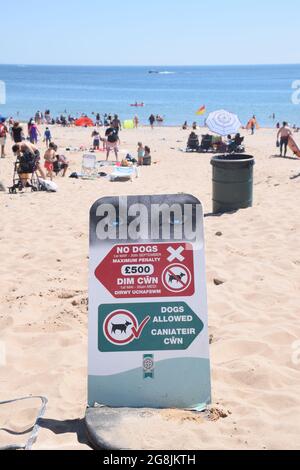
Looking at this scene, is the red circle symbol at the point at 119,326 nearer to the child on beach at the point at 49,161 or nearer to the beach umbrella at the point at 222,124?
the child on beach at the point at 49,161

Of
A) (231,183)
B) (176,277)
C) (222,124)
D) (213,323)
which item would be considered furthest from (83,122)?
(176,277)

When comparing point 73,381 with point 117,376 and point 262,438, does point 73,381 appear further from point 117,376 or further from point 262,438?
point 262,438

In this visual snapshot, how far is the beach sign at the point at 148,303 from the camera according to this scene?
3.42m

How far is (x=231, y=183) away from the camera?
30.5 feet

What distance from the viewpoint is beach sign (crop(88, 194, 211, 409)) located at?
3418mm

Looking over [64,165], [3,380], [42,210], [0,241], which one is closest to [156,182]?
[64,165]

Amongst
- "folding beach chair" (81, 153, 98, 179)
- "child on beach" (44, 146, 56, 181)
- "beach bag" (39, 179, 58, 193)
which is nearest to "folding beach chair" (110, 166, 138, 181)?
"folding beach chair" (81, 153, 98, 179)

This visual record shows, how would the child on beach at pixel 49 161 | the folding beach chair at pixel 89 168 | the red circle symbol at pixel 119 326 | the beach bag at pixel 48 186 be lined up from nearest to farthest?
1. the red circle symbol at pixel 119 326
2. the beach bag at pixel 48 186
3. the child on beach at pixel 49 161
4. the folding beach chair at pixel 89 168

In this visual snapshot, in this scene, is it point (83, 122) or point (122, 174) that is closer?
point (122, 174)

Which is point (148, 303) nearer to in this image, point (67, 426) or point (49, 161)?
Result: point (67, 426)

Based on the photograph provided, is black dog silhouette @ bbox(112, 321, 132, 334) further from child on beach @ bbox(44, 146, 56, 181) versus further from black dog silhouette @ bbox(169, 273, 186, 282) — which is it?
child on beach @ bbox(44, 146, 56, 181)

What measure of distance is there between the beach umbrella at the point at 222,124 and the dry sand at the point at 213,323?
29.5 feet

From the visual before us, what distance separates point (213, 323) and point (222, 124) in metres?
14.8

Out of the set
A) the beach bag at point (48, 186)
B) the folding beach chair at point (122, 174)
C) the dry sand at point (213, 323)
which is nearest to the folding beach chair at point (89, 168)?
the folding beach chair at point (122, 174)
